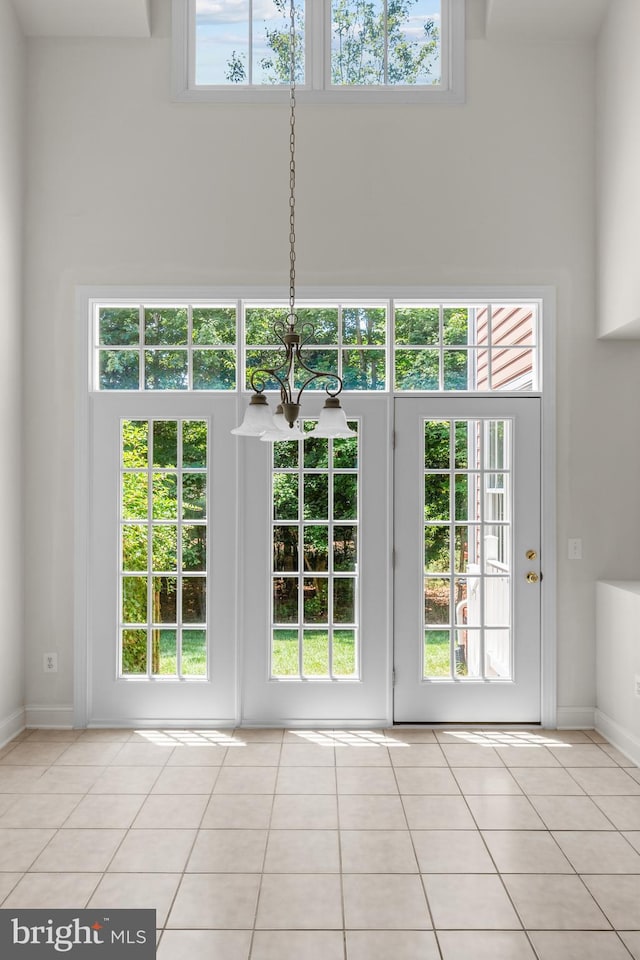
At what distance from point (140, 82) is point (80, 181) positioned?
2.21ft

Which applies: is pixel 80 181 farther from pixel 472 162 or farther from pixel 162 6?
pixel 472 162

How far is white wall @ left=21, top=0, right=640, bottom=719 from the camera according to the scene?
439cm

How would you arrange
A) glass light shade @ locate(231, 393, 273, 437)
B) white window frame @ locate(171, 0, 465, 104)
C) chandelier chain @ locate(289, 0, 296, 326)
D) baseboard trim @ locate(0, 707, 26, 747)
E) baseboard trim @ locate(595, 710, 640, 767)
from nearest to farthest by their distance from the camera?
1. glass light shade @ locate(231, 393, 273, 437)
2. baseboard trim @ locate(595, 710, 640, 767)
3. baseboard trim @ locate(0, 707, 26, 747)
4. chandelier chain @ locate(289, 0, 296, 326)
5. white window frame @ locate(171, 0, 465, 104)

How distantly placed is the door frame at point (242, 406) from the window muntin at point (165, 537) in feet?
0.72

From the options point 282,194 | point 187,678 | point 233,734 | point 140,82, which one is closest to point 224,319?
point 282,194

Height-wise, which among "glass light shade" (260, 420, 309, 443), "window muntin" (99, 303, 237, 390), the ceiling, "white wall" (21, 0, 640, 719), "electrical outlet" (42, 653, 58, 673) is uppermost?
the ceiling

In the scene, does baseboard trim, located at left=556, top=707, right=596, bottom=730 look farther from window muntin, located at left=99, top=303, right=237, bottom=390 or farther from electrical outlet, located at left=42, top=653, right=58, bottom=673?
electrical outlet, located at left=42, top=653, right=58, bottom=673

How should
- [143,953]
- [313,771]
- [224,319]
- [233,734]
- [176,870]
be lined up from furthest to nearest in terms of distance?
[224,319], [233,734], [313,771], [176,870], [143,953]

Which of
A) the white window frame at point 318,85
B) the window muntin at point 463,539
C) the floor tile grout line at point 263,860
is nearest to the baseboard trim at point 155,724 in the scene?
the floor tile grout line at point 263,860

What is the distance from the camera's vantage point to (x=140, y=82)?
4398 mm

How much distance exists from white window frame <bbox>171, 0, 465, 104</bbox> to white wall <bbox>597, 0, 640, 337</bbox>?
32.0 inches

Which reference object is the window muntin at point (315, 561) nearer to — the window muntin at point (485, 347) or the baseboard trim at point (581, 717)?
the window muntin at point (485, 347)

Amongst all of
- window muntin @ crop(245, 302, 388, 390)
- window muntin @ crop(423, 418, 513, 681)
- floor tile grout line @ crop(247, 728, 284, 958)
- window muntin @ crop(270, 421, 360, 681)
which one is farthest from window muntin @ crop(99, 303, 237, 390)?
floor tile grout line @ crop(247, 728, 284, 958)

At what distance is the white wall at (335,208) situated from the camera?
439 centimetres
